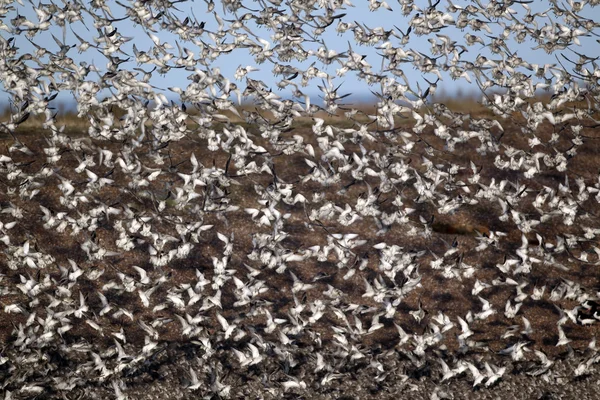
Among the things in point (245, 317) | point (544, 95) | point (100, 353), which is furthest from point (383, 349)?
point (544, 95)

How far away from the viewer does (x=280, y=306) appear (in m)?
11.2

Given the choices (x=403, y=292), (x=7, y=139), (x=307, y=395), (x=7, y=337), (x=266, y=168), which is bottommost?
(x=307, y=395)

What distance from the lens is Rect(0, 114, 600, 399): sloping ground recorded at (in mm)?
10438

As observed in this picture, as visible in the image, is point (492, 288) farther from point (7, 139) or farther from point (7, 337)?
point (7, 139)

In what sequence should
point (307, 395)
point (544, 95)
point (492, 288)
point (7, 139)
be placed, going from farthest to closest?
point (544, 95)
point (7, 139)
point (492, 288)
point (307, 395)

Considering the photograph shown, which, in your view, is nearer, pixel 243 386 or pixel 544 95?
pixel 243 386

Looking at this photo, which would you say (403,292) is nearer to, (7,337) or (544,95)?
(7,337)

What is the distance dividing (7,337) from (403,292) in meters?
5.27

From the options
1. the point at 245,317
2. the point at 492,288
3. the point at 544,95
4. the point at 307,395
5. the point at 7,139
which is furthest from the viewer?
the point at 544,95

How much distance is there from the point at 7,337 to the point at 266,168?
13.5 ft

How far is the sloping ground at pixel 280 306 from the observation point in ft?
34.2

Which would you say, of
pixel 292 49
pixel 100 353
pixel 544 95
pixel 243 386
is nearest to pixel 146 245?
pixel 100 353

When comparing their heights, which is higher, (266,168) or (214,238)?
(266,168)

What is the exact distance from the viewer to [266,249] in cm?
1058
